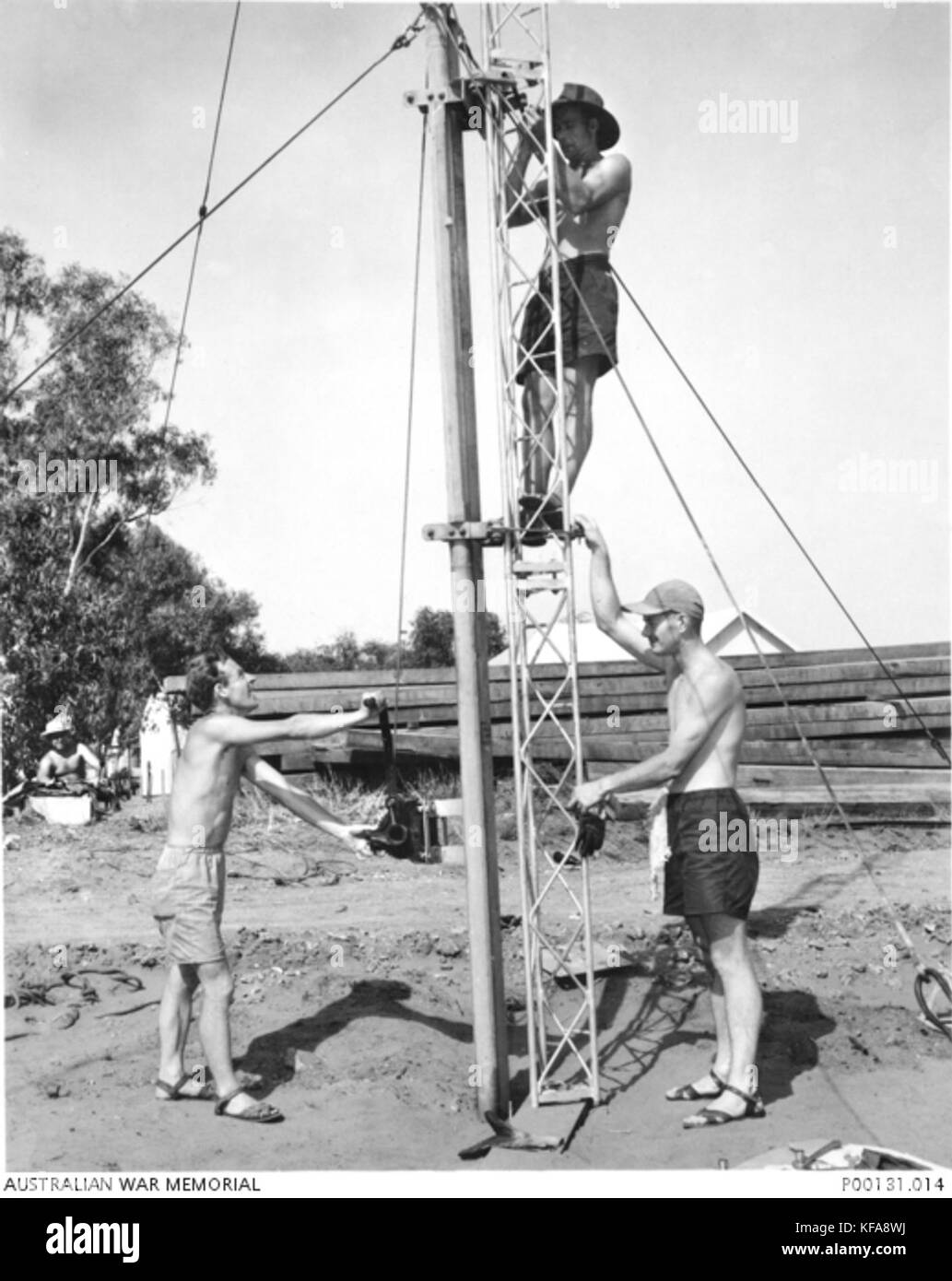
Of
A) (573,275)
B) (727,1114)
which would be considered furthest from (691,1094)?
(573,275)

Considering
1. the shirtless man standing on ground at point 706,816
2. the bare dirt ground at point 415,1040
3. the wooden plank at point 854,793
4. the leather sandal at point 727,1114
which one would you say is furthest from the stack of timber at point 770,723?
the leather sandal at point 727,1114

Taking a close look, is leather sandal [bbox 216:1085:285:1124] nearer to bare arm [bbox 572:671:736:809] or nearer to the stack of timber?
bare arm [bbox 572:671:736:809]

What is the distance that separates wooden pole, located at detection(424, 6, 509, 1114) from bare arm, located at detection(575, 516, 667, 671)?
1.73 feet

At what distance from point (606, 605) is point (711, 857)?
4.10 ft

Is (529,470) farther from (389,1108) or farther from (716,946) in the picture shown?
(389,1108)

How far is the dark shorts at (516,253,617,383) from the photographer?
6.75m

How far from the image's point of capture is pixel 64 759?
15.8 meters

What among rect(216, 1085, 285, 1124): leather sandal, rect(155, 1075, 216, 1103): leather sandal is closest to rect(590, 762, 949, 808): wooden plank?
rect(155, 1075, 216, 1103): leather sandal

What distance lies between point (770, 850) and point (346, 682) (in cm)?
565

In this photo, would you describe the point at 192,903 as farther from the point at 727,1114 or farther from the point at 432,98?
the point at 432,98

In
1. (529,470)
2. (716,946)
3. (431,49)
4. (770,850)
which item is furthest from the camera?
(770,850)

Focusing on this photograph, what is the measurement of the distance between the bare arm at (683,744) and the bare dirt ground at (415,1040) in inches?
60.8

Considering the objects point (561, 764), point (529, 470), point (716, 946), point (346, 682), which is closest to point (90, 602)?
point (346, 682)

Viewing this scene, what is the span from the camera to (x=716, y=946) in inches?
232
